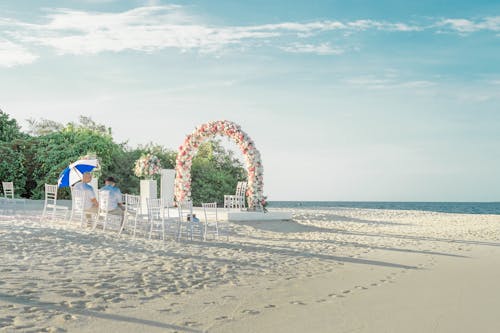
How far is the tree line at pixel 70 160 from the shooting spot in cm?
2377

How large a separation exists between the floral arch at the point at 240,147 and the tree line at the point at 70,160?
5.79m

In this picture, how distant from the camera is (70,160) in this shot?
23719 millimetres

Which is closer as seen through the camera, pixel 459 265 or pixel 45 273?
pixel 45 273

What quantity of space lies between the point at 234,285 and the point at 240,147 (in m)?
12.1

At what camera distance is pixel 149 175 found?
1802 centimetres

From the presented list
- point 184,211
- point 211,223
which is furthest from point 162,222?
point 211,223

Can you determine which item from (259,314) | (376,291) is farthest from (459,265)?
(259,314)

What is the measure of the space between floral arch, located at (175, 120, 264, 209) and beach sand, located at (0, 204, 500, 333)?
6.46 metres

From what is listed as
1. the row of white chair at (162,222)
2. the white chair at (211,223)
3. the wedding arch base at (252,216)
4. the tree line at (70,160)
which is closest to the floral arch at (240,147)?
the wedding arch base at (252,216)

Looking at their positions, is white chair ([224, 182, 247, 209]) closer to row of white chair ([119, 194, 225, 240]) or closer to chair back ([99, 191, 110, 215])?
row of white chair ([119, 194, 225, 240])

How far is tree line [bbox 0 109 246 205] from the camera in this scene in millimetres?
23766

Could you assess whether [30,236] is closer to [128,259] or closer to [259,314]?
[128,259]

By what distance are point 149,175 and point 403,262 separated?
10645mm

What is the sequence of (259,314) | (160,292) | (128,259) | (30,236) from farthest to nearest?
(30,236) → (128,259) → (160,292) → (259,314)
